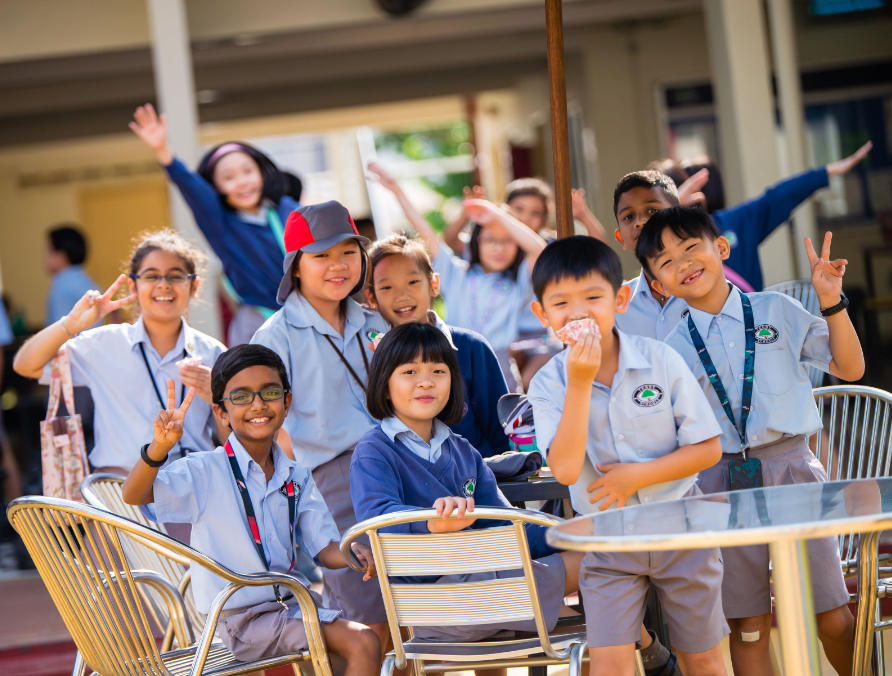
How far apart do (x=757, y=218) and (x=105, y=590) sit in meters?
2.74

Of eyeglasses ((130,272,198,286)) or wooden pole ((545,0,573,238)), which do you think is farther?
eyeglasses ((130,272,198,286))

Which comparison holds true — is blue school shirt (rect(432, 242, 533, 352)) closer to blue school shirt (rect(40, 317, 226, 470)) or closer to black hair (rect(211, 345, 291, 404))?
blue school shirt (rect(40, 317, 226, 470))

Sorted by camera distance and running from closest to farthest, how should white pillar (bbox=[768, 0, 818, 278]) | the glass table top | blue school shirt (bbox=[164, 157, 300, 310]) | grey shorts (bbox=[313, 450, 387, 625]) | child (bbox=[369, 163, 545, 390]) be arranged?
the glass table top, grey shorts (bbox=[313, 450, 387, 625]), blue school shirt (bbox=[164, 157, 300, 310]), child (bbox=[369, 163, 545, 390]), white pillar (bbox=[768, 0, 818, 278])

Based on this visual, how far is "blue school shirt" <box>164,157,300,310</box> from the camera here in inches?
150

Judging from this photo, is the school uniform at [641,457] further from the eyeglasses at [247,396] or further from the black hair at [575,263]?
the eyeglasses at [247,396]

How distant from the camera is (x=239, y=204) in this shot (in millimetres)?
3875

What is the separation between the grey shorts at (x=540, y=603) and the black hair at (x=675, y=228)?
79cm

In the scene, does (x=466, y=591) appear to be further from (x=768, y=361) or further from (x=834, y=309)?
(x=834, y=309)

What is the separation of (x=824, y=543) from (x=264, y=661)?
1.36 metres

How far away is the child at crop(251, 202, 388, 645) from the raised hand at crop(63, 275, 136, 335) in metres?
0.62

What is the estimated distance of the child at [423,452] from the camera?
2.28 m

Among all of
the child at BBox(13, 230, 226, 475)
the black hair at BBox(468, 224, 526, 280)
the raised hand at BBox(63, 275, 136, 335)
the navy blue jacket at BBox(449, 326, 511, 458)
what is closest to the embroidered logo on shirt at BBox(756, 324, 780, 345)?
the navy blue jacket at BBox(449, 326, 511, 458)

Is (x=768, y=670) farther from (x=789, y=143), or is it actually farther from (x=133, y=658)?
(x=789, y=143)

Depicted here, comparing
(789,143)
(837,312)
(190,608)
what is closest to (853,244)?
(789,143)
